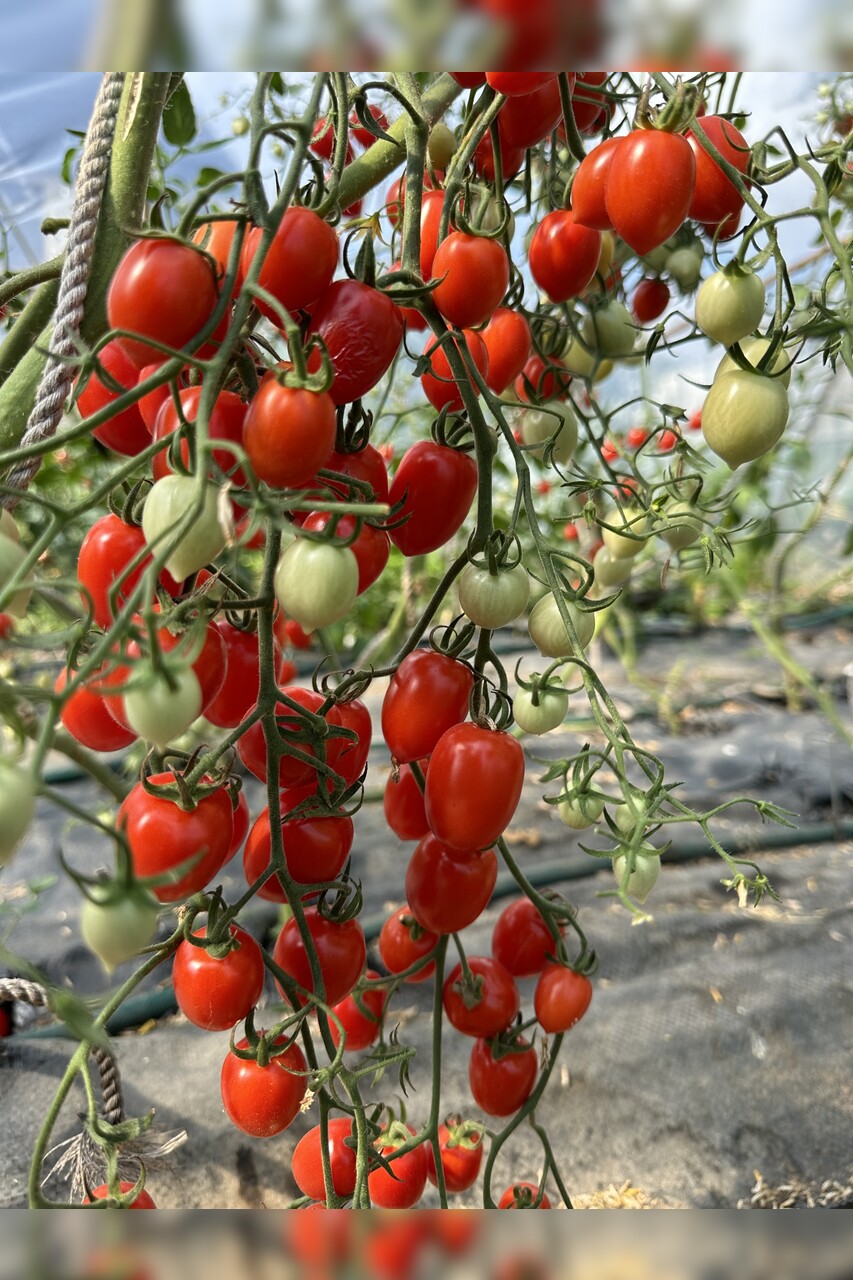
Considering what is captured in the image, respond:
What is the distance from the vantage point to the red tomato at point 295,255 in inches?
14.6

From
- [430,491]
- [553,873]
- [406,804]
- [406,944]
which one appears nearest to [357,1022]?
[406,944]

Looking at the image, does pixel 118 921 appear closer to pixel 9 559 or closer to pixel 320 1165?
pixel 9 559

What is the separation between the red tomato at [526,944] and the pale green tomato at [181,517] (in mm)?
479

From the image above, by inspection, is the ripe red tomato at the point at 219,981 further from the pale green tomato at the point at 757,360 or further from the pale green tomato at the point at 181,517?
the pale green tomato at the point at 757,360

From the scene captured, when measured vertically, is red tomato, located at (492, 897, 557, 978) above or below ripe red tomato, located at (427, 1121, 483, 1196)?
above

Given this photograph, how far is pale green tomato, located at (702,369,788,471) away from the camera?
17.5 inches

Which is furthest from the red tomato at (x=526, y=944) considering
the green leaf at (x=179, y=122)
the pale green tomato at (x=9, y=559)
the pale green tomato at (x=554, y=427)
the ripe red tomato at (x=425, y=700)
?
the green leaf at (x=179, y=122)

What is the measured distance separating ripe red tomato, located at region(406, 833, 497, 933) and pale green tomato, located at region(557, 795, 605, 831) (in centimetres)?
7

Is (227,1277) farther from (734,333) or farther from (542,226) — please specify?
(542,226)

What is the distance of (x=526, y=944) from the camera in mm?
708

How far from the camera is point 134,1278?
19cm

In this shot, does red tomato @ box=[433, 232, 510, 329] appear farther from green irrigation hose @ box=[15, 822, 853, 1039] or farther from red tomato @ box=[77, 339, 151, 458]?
green irrigation hose @ box=[15, 822, 853, 1039]

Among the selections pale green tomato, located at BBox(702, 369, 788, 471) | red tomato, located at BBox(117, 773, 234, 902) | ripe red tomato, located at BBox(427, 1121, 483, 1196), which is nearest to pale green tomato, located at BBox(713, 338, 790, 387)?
pale green tomato, located at BBox(702, 369, 788, 471)

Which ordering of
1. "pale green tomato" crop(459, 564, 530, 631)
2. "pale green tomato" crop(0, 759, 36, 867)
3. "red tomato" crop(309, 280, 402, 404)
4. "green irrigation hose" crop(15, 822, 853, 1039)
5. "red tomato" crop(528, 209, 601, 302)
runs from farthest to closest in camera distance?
"green irrigation hose" crop(15, 822, 853, 1039), "red tomato" crop(528, 209, 601, 302), "pale green tomato" crop(459, 564, 530, 631), "red tomato" crop(309, 280, 402, 404), "pale green tomato" crop(0, 759, 36, 867)
